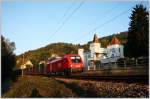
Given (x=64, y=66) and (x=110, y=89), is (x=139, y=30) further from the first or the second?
(x=64, y=66)

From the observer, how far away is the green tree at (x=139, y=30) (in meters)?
8.88

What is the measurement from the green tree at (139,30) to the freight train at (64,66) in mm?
1984

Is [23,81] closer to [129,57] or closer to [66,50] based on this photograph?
[66,50]

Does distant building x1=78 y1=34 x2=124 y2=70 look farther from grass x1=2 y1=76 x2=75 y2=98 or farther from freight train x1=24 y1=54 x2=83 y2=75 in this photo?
grass x1=2 y1=76 x2=75 y2=98

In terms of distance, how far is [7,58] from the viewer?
866cm

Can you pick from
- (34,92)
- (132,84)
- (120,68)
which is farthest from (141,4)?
(34,92)

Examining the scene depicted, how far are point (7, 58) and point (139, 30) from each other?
3.78 metres

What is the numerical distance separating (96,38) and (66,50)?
95 centimetres

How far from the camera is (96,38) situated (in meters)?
9.48

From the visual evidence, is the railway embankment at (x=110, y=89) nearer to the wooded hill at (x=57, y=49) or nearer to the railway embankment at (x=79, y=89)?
the railway embankment at (x=79, y=89)

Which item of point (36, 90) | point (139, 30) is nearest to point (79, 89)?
point (36, 90)

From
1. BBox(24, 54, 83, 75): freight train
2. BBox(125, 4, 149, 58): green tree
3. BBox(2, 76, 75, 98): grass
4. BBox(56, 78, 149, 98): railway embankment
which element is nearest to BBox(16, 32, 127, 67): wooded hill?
BBox(125, 4, 149, 58): green tree

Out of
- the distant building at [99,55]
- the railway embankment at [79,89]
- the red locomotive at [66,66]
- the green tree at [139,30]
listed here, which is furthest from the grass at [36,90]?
the red locomotive at [66,66]

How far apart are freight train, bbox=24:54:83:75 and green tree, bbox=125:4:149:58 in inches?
78.1
